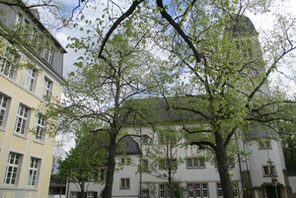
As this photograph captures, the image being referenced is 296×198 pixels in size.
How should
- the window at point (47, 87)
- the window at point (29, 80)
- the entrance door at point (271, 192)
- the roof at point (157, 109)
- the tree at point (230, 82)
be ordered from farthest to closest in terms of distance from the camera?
the entrance door at point (271, 192)
the window at point (47, 87)
the window at point (29, 80)
the roof at point (157, 109)
the tree at point (230, 82)

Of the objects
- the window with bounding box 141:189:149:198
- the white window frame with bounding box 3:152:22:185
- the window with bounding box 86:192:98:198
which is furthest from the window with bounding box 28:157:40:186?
the window with bounding box 141:189:149:198

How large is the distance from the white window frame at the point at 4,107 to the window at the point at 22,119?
1.40 meters

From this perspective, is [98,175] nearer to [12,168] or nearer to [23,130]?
[23,130]

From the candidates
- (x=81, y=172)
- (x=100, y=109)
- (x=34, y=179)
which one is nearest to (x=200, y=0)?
(x=100, y=109)

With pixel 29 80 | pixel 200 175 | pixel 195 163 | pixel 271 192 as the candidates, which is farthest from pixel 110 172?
pixel 271 192

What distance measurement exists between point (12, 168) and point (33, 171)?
111 inches

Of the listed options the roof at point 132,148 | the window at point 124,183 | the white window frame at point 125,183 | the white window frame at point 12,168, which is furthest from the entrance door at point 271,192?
the white window frame at point 12,168

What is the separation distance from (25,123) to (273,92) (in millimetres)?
17600

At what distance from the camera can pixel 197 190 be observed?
35.3 m

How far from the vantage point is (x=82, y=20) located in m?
7.96

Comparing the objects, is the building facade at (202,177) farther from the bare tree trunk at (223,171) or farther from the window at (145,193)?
the bare tree trunk at (223,171)

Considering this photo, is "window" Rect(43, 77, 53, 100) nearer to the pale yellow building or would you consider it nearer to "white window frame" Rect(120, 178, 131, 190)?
the pale yellow building

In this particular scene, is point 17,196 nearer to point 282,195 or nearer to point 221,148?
point 221,148

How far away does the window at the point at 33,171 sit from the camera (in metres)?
22.8
